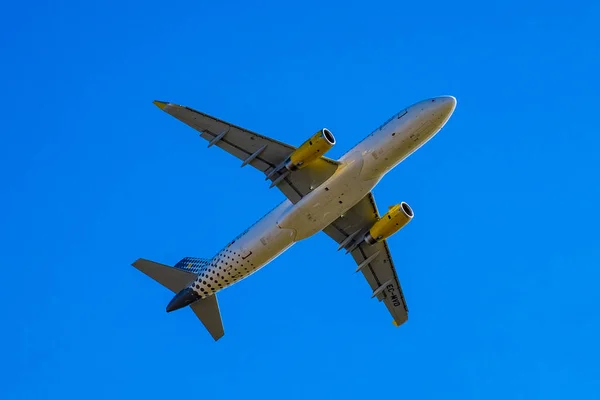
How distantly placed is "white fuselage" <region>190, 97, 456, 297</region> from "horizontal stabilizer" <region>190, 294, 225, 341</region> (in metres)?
1.63

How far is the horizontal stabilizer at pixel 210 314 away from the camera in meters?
71.0

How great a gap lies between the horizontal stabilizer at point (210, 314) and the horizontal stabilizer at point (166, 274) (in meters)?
1.96

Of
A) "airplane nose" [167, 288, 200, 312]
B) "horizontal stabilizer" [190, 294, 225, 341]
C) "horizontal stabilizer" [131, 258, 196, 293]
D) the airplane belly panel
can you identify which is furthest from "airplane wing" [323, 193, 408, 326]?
"horizontal stabilizer" [131, 258, 196, 293]

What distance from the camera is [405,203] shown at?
6788 cm

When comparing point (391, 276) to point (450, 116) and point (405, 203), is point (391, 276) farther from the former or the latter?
point (450, 116)

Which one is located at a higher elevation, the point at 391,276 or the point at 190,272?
the point at 190,272

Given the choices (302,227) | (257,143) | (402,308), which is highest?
(257,143)

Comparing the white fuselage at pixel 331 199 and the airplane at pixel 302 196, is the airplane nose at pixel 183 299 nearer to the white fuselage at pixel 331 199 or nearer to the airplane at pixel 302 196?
the airplane at pixel 302 196

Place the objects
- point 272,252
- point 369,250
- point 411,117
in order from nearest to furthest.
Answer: point 411,117 → point 272,252 → point 369,250

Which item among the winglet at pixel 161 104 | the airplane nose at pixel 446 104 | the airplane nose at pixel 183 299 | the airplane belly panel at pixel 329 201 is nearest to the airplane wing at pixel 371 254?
the airplane belly panel at pixel 329 201

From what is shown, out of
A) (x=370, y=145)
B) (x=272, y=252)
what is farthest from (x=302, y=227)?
(x=370, y=145)

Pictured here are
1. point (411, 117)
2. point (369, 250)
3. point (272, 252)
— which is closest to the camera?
point (411, 117)

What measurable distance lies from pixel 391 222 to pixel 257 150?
35.9ft

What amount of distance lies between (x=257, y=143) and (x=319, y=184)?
5.03 meters
